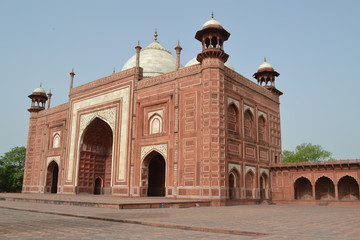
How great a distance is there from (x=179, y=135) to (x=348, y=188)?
10277 mm

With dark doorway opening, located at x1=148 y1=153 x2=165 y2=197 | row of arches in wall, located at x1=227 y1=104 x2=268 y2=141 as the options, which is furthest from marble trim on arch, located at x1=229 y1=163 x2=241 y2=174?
dark doorway opening, located at x1=148 y1=153 x2=165 y2=197

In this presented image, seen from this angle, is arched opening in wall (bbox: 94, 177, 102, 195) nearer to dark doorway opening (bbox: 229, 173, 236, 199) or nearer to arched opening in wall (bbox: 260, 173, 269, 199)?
dark doorway opening (bbox: 229, 173, 236, 199)

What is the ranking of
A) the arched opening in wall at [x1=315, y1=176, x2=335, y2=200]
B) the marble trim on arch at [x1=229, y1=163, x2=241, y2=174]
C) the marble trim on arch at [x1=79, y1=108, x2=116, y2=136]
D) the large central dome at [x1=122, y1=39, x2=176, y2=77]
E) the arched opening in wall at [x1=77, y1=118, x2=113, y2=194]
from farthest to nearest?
the large central dome at [x1=122, y1=39, x2=176, y2=77], the arched opening in wall at [x1=77, y1=118, x2=113, y2=194], the marble trim on arch at [x1=79, y1=108, x2=116, y2=136], the arched opening in wall at [x1=315, y1=176, x2=335, y2=200], the marble trim on arch at [x1=229, y1=163, x2=241, y2=174]

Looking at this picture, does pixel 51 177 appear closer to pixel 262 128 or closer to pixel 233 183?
pixel 233 183

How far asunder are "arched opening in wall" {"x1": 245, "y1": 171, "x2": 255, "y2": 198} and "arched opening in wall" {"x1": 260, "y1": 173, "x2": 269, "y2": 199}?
4.01 ft

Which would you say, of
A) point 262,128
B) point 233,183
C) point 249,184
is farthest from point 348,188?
point 233,183

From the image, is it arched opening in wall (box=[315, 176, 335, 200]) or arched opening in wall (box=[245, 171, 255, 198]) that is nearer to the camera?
arched opening in wall (box=[245, 171, 255, 198])

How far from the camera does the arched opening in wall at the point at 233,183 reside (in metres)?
17.7

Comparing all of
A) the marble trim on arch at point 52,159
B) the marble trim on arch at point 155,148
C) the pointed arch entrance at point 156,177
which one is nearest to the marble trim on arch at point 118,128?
the marble trim on arch at point 155,148

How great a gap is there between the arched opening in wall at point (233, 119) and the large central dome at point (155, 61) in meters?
8.29

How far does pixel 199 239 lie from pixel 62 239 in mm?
1928

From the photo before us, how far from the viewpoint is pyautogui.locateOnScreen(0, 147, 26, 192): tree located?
1398 inches

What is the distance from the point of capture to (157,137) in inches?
749

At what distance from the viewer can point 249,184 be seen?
63.2ft
